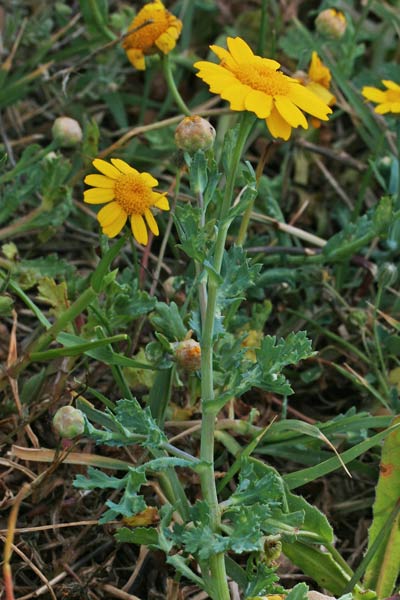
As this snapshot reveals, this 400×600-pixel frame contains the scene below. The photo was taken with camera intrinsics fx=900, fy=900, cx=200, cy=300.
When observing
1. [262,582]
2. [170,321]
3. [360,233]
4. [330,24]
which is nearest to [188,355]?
[170,321]

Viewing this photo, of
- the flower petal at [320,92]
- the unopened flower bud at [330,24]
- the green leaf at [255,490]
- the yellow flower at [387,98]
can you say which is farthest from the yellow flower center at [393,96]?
the green leaf at [255,490]

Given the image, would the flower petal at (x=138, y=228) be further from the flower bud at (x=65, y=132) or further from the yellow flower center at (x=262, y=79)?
the flower bud at (x=65, y=132)

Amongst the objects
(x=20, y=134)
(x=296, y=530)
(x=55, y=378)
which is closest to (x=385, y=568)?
(x=296, y=530)

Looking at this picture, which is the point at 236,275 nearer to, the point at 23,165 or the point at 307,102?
the point at 307,102

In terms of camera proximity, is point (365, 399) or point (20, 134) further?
point (20, 134)

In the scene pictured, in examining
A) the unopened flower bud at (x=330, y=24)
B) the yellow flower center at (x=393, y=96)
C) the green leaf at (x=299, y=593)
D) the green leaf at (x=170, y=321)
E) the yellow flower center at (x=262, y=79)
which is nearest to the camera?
the green leaf at (x=299, y=593)

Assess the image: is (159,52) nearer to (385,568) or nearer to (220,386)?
(220,386)
